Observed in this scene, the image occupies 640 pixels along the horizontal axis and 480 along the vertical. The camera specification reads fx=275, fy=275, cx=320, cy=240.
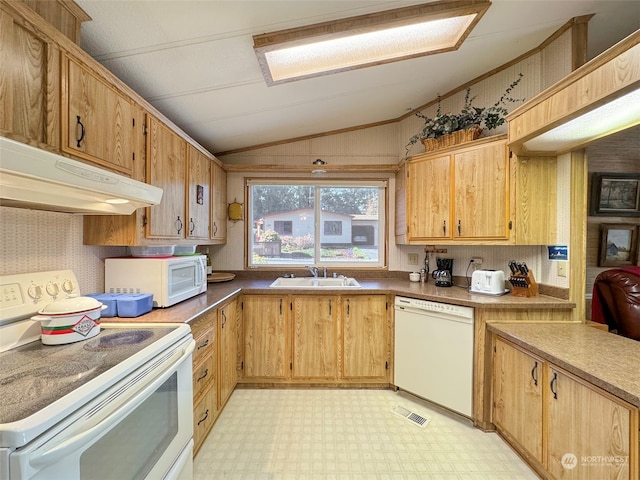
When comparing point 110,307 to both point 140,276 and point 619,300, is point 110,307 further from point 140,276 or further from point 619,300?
point 619,300

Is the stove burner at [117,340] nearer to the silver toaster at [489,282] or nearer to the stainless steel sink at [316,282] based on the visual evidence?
the stainless steel sink at [316,282]

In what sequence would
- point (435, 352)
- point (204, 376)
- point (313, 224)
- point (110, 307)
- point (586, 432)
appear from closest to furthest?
point (586, 432), point (110, 307), point (204, 376), point (435, 352), point (313, 224)

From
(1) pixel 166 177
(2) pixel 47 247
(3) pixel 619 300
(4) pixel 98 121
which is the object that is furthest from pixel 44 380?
(3) pixel 619 300

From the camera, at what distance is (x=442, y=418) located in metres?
2.11

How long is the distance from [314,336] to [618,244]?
9.07ft

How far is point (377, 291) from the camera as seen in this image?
247 centimetres

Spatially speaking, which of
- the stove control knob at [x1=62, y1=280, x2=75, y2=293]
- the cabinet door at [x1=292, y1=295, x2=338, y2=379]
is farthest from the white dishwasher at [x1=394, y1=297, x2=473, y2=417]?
the stove control knob at [x1=62, y1=280, x2=75, y2=293]

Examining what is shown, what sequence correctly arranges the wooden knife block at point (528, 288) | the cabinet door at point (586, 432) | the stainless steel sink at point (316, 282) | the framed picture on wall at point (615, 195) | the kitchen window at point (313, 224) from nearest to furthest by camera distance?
the cabinet door at point (586, 432) < the wooden knife block at point (528, 288) < the framed picture on wall at point (615, 195) < the stainless steel sink at point (316, 282) < the kitchen window at point (313, 224)

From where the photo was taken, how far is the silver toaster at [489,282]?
7.11 feet

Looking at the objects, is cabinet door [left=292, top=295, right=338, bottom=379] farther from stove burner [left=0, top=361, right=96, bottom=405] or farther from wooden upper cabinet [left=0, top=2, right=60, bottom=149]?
wooden upper cabinet [left=0, top=2, right=60, bottom=149]

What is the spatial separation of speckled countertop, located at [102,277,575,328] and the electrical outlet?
0.18 meters

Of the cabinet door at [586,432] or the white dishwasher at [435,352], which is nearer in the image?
the cabinet door at [586,432]

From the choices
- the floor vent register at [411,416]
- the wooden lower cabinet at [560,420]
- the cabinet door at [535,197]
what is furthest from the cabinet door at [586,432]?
the cabinet door at [535,197]

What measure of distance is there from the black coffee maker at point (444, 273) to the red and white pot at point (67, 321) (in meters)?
2.56
